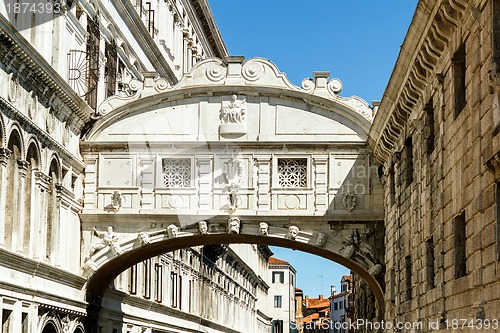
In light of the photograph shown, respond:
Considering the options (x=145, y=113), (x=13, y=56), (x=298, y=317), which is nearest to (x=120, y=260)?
(x=145, y=113)

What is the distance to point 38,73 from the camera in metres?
24.9

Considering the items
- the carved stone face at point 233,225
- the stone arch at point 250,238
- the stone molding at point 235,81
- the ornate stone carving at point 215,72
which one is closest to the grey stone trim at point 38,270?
the stone arch at point 250,238

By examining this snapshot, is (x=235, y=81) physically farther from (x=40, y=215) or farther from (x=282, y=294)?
(x=282, y=294)

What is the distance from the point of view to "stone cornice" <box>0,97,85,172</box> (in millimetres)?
23172

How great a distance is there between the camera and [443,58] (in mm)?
18531

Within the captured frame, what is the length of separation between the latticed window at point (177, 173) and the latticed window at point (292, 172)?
2.43 m

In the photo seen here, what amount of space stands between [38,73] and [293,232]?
8038 millimetres

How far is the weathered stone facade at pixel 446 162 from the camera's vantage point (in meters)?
14.8

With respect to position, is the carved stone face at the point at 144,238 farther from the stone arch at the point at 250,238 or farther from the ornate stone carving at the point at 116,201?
the ornate stone carving at the point at 116,201

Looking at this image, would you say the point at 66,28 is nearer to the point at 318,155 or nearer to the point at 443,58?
the point at 318,155

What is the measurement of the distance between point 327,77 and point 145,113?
16.1 feet

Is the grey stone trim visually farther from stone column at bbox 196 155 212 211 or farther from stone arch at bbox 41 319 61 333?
stone column at bbox 196 155 212 211

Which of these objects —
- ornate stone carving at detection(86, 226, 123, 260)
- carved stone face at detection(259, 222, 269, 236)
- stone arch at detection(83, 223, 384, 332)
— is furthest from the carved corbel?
carved stone face at detection(259, 222, 269, 236)

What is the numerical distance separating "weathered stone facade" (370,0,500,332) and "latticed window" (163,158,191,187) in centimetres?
635
